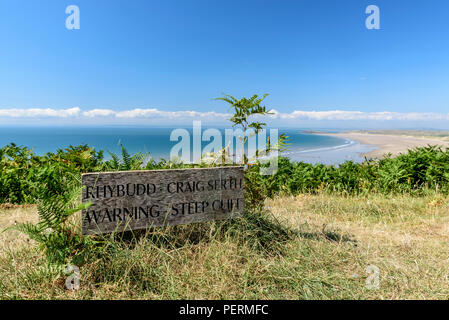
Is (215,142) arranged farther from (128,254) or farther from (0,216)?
(0,216)

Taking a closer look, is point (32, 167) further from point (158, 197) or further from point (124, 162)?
point (158, 197)

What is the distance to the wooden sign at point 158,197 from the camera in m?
2.99

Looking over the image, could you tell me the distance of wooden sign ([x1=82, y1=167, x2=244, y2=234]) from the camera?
118 inches

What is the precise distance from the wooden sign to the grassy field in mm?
165

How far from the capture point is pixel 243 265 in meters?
2.99

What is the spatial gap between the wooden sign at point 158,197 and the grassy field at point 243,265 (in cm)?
16

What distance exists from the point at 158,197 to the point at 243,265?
1.16 m

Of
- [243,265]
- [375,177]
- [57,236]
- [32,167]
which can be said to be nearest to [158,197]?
[57,236]

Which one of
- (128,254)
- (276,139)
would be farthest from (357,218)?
(128,254)

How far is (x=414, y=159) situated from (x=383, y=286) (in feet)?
16.2

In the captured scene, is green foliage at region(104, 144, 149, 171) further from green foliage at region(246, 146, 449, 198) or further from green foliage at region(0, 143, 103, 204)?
green foliage at region(246, 146, 449, 198)

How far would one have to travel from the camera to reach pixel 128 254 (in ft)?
9.45

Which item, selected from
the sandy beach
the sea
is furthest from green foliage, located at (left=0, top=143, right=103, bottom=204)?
the sandy beach

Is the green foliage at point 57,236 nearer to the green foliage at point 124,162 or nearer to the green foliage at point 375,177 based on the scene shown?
the green foliage at point 124,162
